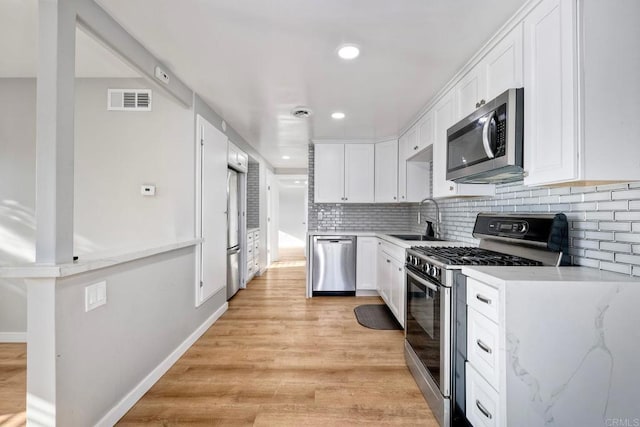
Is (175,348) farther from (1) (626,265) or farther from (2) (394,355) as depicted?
(1) (626,265)

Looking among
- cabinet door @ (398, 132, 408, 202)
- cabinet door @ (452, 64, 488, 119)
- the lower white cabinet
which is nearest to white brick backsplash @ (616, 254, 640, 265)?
cabinet door @ (452, 64, 488, 119)

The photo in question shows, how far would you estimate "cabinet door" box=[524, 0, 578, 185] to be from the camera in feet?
4.15

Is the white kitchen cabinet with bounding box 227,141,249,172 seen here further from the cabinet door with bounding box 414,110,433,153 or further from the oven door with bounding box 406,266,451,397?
the oven door with bounding box 406,266,451,397

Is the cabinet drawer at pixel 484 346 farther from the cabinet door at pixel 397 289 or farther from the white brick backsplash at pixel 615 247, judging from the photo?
the cabinet door at pixel 397 289

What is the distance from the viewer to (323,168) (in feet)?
14.4

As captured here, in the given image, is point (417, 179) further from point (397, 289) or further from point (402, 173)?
point (397, 289)

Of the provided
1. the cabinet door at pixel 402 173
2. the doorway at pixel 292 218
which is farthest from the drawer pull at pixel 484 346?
the doorway at pixel 292 218

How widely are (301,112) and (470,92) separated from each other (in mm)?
1684

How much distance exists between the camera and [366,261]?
4.17 metres

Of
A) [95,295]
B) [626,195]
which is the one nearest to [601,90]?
[626,195]

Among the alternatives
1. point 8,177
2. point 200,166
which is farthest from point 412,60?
point 8,177

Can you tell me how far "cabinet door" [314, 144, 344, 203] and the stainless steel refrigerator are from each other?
3.95 ft

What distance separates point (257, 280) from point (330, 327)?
2.47 meters

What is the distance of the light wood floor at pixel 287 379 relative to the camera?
1736 millimetres
